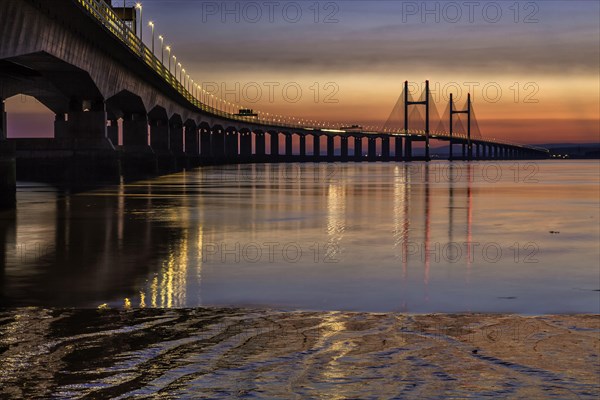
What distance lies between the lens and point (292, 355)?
842 cm

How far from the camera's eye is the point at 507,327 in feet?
32.6

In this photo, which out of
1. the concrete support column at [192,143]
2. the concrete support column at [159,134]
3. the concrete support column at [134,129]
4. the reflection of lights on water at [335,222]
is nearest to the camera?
the reflection of lights on water at [335,222]

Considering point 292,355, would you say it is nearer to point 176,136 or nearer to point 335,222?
point 335,222

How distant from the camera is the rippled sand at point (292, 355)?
7.30 m

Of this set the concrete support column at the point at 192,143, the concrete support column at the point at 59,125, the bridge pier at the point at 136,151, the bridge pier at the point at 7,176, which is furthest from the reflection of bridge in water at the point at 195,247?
the concrete support column at the point at 192,143

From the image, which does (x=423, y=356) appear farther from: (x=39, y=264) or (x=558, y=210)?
(x=558, y=210)

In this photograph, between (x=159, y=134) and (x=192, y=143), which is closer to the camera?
(x=159, y=134)

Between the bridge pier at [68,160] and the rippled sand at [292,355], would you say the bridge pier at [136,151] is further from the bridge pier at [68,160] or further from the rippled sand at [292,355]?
the rippled sand at [292,355]

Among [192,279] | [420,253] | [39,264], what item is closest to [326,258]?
[420,253]

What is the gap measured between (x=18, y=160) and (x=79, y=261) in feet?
157

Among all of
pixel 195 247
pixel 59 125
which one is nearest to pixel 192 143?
pixel 59 125

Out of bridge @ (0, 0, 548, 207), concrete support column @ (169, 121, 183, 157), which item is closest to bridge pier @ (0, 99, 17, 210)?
bridge @ (0, 0, 548, 207)

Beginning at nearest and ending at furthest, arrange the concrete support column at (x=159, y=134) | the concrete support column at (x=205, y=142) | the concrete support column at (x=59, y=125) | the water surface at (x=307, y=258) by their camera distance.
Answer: the water surface at (x=307, y=258)
the concrete support column at (x=59, y=125)
the concrete support column at (x=159, y=134)
the concrete support column at (x=205, y=142)

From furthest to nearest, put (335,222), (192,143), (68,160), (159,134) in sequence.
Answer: (192,143)
(159,134)
(68,160)
(335,222)
